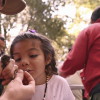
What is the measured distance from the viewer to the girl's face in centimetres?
99

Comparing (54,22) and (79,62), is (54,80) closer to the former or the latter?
(79,62)

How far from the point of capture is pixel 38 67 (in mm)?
1044

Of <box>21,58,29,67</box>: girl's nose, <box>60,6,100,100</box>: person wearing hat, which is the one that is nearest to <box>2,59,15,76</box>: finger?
<box>21,58,29,67</box>: girl's nose

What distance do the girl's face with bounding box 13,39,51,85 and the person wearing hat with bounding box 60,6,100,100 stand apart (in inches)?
14.4

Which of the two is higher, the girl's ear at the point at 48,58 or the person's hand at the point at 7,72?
the person's hand at the point at 7,72

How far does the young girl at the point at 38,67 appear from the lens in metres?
1.00

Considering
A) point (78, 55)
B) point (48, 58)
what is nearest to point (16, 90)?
point (48, 58)

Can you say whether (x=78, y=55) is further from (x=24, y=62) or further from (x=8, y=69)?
(x=8, y=69)

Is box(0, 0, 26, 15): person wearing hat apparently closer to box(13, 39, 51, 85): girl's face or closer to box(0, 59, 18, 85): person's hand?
box(13, 39, 51, 85): girl's face

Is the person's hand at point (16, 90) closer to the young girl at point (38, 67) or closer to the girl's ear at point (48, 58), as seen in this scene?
the young girl at point (38, 67)

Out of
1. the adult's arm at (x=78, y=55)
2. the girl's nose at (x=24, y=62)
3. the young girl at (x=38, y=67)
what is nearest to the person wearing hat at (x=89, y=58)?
the adult's arm at (x=78, y=55)

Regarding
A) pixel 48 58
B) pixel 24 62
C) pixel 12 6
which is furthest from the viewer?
pixel 48 58

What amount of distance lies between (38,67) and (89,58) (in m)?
0.53

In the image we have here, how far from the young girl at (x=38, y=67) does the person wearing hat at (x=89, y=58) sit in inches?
8.7
